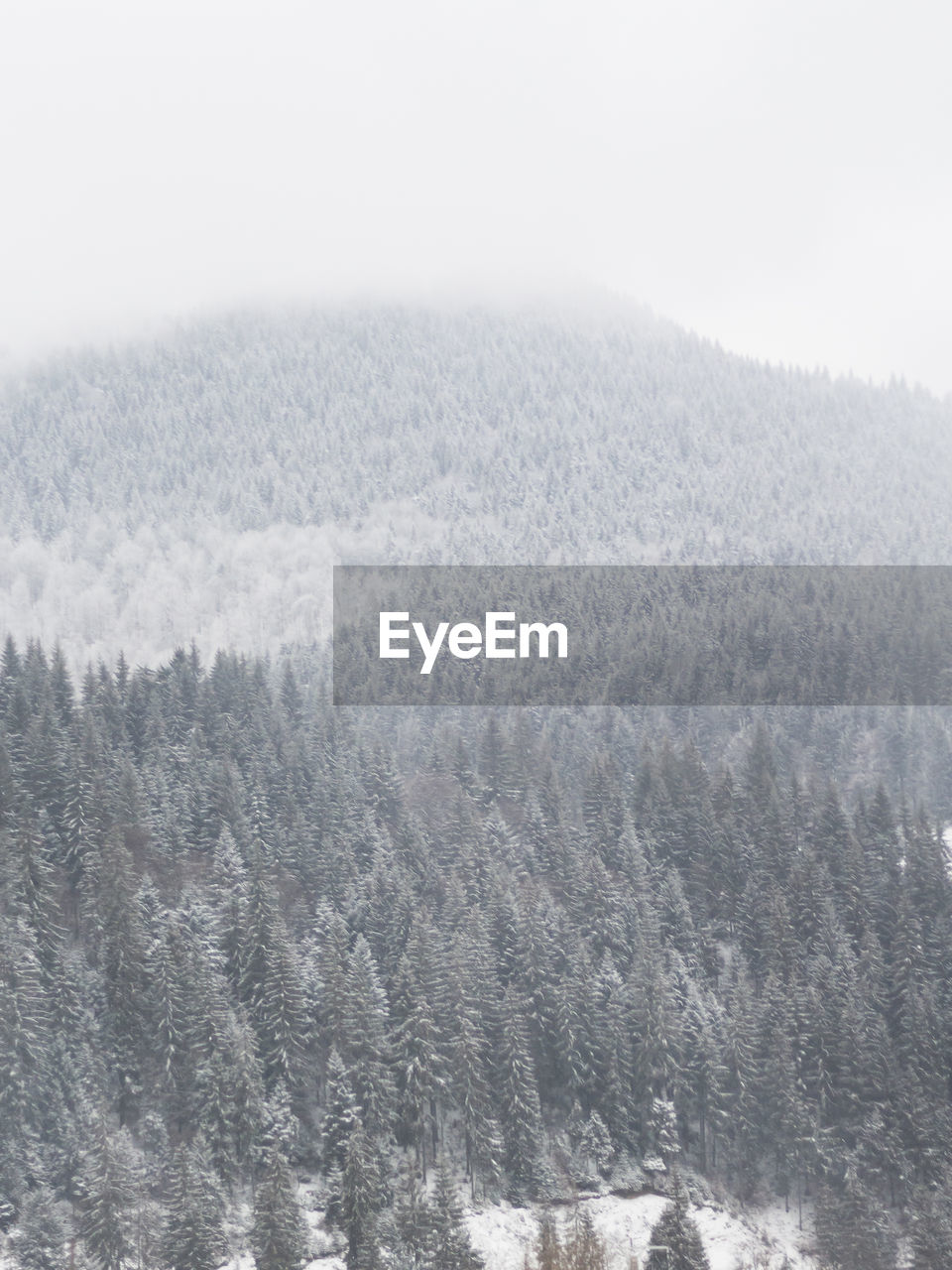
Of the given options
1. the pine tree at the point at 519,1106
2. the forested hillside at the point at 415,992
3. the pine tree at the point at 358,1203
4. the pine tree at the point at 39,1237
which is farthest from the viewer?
the pine tree at the point at 519,1106

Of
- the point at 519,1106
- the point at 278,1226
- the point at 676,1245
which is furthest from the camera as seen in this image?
the point at 519,1106

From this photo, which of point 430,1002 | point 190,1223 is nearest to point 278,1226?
point 190,1223

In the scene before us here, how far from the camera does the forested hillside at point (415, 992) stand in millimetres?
→ 66875

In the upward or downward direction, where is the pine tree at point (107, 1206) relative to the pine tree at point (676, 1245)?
upward

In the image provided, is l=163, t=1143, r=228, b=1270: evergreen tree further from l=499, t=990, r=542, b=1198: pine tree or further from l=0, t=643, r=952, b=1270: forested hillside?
l=499, t=990, r=542, b=1198: pine tree

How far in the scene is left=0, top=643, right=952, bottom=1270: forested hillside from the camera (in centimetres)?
6688

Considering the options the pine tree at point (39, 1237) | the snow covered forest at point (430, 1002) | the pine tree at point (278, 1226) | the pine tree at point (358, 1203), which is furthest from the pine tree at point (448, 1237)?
the pine tree at point (39, 1237)

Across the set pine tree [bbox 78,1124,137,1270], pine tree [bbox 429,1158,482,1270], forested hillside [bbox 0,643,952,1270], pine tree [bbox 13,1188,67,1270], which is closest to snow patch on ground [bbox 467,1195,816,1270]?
forested hillside [bbox 0,643,952,1270]

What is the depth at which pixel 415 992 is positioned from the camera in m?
77.9

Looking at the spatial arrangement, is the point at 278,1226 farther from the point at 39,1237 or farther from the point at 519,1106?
the point at 519,1106

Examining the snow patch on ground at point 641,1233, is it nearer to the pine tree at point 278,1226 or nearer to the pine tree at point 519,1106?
the pine tree at point 519,1106

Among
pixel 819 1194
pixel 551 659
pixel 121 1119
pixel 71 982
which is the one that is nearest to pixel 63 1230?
pixel 121 1119

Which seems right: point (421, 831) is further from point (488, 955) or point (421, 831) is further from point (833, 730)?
point (833, 730)

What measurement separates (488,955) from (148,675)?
4638 cm
